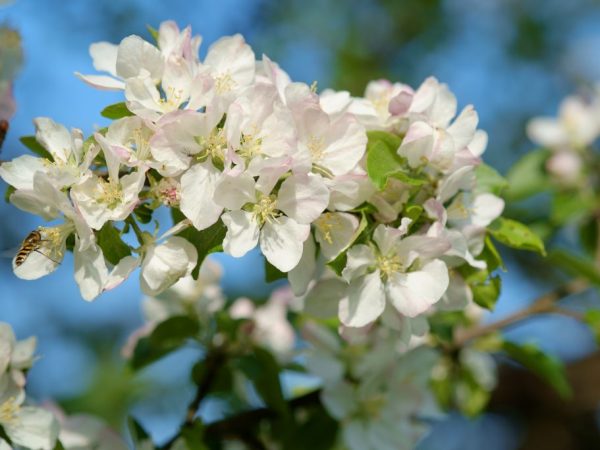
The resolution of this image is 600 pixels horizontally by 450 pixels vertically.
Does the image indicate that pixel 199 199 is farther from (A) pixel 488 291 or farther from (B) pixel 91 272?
(A) pixel 488 291

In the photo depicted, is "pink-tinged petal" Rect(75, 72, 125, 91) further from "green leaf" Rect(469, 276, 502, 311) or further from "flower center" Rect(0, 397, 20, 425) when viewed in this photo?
"green leaf" Rect(469, 276, 502, 311)

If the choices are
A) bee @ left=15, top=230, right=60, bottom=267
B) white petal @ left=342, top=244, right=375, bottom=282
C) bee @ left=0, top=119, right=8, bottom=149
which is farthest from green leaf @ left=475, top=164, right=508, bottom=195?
bee @ left=0, top=119, right=8, bottom=149

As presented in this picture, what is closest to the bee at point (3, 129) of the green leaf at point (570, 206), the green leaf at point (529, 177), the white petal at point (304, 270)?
the white petal at point (304, 270)

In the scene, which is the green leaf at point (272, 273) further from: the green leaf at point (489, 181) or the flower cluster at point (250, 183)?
the green leaf at point (489, 181)

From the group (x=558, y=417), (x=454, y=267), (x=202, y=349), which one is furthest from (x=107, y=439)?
(x=558, y=417)

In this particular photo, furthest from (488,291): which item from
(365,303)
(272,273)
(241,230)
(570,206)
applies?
(570,206)
